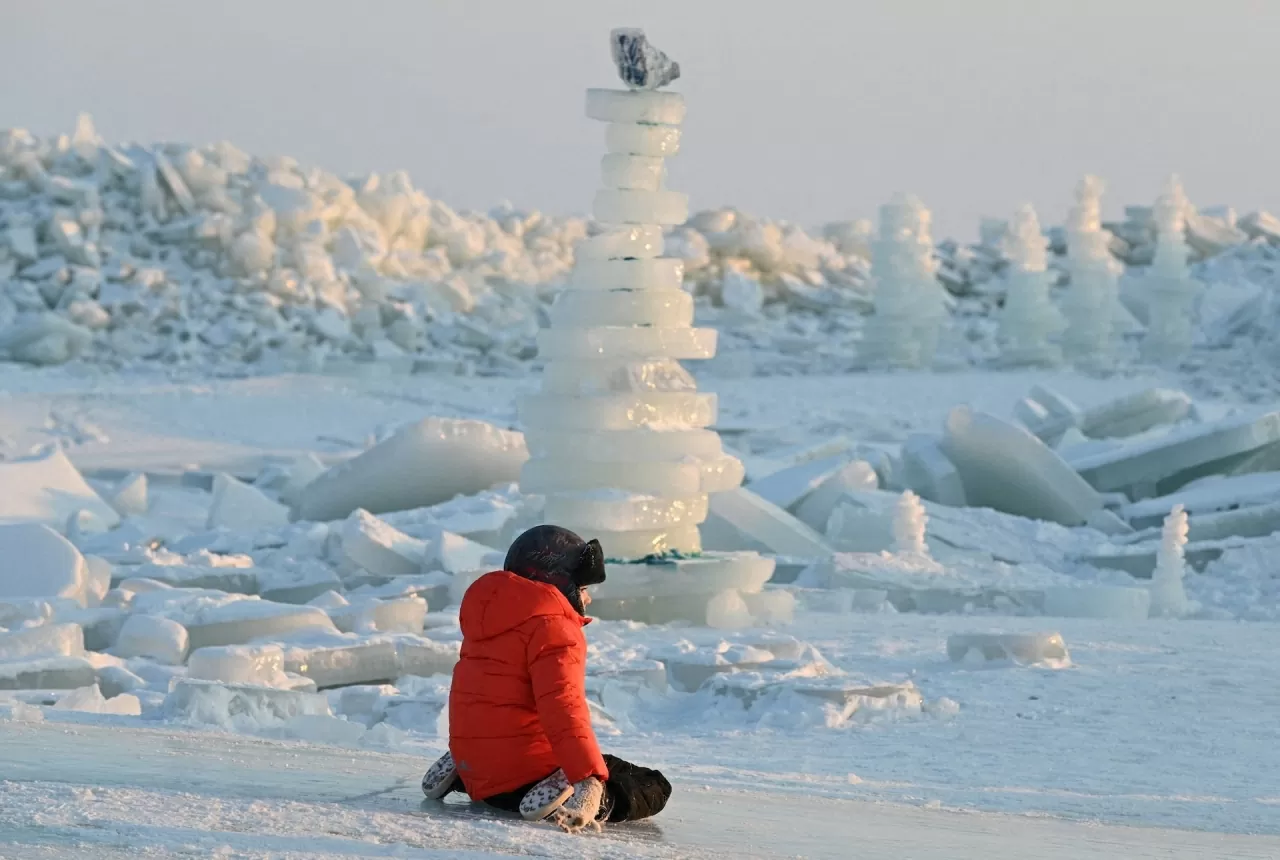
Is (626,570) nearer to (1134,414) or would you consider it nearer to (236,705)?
(236,705)

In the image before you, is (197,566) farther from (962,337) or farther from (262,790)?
(962,337)

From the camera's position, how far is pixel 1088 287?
32125 millimetres

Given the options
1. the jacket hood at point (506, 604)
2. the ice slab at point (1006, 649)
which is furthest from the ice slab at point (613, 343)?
the jacket hood at point (506, 604)

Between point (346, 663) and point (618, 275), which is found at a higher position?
point (618, 275)

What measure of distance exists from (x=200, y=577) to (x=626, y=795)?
653 cm

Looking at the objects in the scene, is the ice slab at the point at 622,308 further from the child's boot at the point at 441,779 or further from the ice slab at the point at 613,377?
the child's boot at the point at 441,779

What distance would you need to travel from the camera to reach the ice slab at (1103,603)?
1028 cm

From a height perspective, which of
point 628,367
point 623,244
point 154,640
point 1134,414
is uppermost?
point 1134,414

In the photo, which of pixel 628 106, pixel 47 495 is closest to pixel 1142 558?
pixel 628 106

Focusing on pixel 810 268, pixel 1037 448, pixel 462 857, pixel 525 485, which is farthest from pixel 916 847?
pixel 810 268

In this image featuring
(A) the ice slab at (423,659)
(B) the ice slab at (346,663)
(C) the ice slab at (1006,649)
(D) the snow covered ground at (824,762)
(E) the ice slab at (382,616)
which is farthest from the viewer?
(E) the ice slab at (382,616)

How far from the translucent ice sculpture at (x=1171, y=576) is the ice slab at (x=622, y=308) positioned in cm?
297

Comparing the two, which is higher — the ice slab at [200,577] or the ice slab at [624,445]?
the ice slab at [624,445]

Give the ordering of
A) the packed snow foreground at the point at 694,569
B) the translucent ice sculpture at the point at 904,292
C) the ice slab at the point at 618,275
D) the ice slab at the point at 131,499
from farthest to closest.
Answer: the translucent ice sculpture at the point at 904,292
the ice slab at the point at 131,499
the ice slab at the point at 618,275
the packed snow foreground at the point at 694,569
